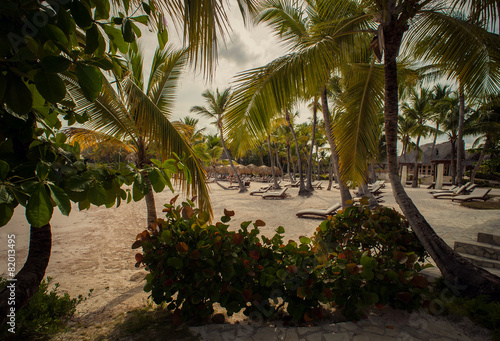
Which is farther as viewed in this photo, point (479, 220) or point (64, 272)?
point (479, 220)

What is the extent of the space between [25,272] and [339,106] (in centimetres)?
533

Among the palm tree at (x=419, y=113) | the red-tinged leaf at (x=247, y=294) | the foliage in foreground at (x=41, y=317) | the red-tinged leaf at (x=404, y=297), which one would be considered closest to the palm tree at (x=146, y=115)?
the red-tinged leaf at (x=247, y=294)

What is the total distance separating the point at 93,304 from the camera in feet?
Answer: 10.8

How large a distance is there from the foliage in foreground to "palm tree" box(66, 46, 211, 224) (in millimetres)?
1928

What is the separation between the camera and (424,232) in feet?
10.7

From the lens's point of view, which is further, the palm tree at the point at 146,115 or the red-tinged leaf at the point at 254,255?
the palm tree at the point at 146,115

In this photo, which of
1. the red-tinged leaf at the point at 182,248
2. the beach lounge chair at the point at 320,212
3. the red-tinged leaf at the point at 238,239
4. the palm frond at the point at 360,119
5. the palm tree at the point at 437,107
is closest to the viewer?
the red-tinged leaf at the point at 182,248

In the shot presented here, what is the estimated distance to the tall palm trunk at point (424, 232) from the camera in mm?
2879

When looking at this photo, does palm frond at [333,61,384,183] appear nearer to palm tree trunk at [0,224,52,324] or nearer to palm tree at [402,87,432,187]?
palm tree trunk at [0,224,52,324]

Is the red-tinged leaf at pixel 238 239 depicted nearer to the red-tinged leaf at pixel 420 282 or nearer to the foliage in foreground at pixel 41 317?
the red-tinged leaf at pixel 420 282

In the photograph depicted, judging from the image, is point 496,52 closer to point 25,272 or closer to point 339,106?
point 339,106

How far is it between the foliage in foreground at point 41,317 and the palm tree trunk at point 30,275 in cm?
97

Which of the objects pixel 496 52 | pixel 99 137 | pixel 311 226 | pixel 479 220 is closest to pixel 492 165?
pixel 479 220

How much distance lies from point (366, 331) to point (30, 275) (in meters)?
3.06
